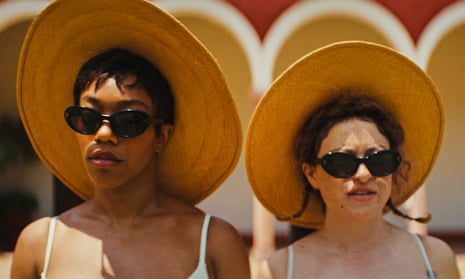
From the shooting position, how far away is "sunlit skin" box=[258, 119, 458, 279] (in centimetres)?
253

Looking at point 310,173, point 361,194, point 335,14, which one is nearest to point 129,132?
point 310,173

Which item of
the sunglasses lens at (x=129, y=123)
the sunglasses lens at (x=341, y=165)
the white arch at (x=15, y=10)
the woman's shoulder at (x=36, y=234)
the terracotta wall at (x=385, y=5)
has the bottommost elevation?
the woman's shoulder at (x=36, y=234)

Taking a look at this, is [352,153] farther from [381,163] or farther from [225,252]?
[225,252]

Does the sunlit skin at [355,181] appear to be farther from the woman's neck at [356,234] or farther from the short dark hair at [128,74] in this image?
the short dark hair at [128,74]

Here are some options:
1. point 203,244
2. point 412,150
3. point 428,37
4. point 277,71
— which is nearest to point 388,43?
point 428,37

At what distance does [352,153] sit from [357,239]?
35cm

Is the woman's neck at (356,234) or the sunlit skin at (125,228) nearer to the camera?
the sunlit skin at (125,228)

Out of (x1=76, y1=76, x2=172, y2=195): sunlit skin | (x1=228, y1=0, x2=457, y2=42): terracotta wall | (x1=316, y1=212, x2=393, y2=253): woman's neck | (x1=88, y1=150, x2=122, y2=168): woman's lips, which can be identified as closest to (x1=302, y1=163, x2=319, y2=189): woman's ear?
(x1=316, y1=212, x2=393, y2=253): woman's neck

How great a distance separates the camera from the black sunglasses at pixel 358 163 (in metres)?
2.49

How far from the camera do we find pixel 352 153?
2.54m

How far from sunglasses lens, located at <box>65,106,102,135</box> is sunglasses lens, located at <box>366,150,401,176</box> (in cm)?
97

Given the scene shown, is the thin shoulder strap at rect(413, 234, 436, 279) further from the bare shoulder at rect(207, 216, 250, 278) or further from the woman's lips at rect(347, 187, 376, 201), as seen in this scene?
the bare shoulder at rect(207, 216, 250, 278)

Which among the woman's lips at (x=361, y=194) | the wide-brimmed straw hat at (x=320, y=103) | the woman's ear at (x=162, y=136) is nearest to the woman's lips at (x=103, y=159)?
the woman's ear at (x=162, y=136)

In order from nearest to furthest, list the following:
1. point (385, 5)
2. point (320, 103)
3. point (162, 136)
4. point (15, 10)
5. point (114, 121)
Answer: point (114, 121), point (162, 136), point (320, 103), point (15, 10), point (385, 5)
